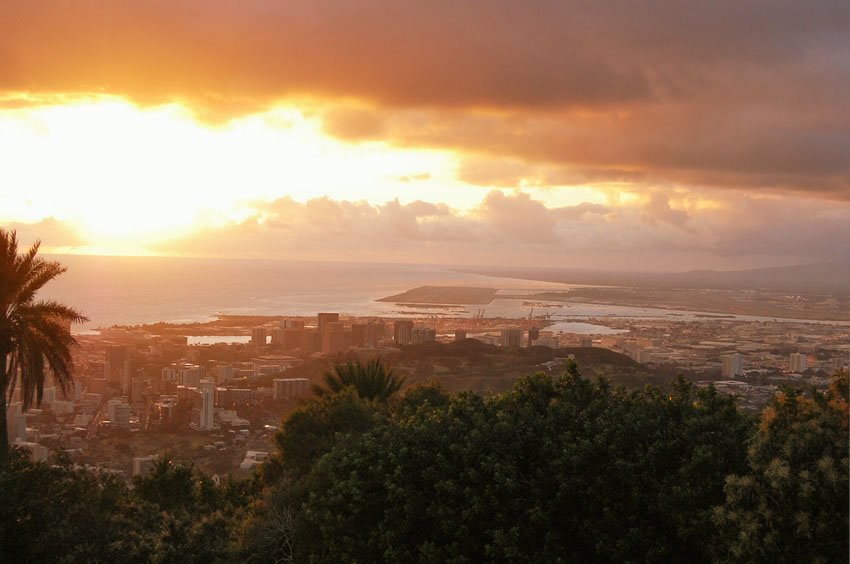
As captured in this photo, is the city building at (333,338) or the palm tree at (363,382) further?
the city building at (333,338)

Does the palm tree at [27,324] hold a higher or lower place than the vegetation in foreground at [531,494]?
higher

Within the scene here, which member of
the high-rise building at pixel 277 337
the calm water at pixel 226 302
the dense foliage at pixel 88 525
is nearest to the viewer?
the dense foliage at pixel 88 525

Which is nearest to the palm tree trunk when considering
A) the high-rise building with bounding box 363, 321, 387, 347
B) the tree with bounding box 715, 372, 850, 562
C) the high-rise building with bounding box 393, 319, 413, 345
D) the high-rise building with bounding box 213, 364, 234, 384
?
the tree with bounding box 715, 372, 850, 562

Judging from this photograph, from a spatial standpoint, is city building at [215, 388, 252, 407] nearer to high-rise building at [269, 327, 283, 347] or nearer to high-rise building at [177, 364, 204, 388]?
high-rise building at [177, 364, 204, 388]

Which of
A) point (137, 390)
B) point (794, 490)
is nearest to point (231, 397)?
point (137, 390)

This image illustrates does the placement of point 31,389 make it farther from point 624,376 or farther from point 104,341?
point 104,341

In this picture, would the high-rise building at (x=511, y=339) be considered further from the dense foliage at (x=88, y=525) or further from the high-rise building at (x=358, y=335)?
the dense foliage at (x=88, y=525)

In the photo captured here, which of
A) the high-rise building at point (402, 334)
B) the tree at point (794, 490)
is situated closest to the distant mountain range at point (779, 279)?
the tree at point (794, 490)
